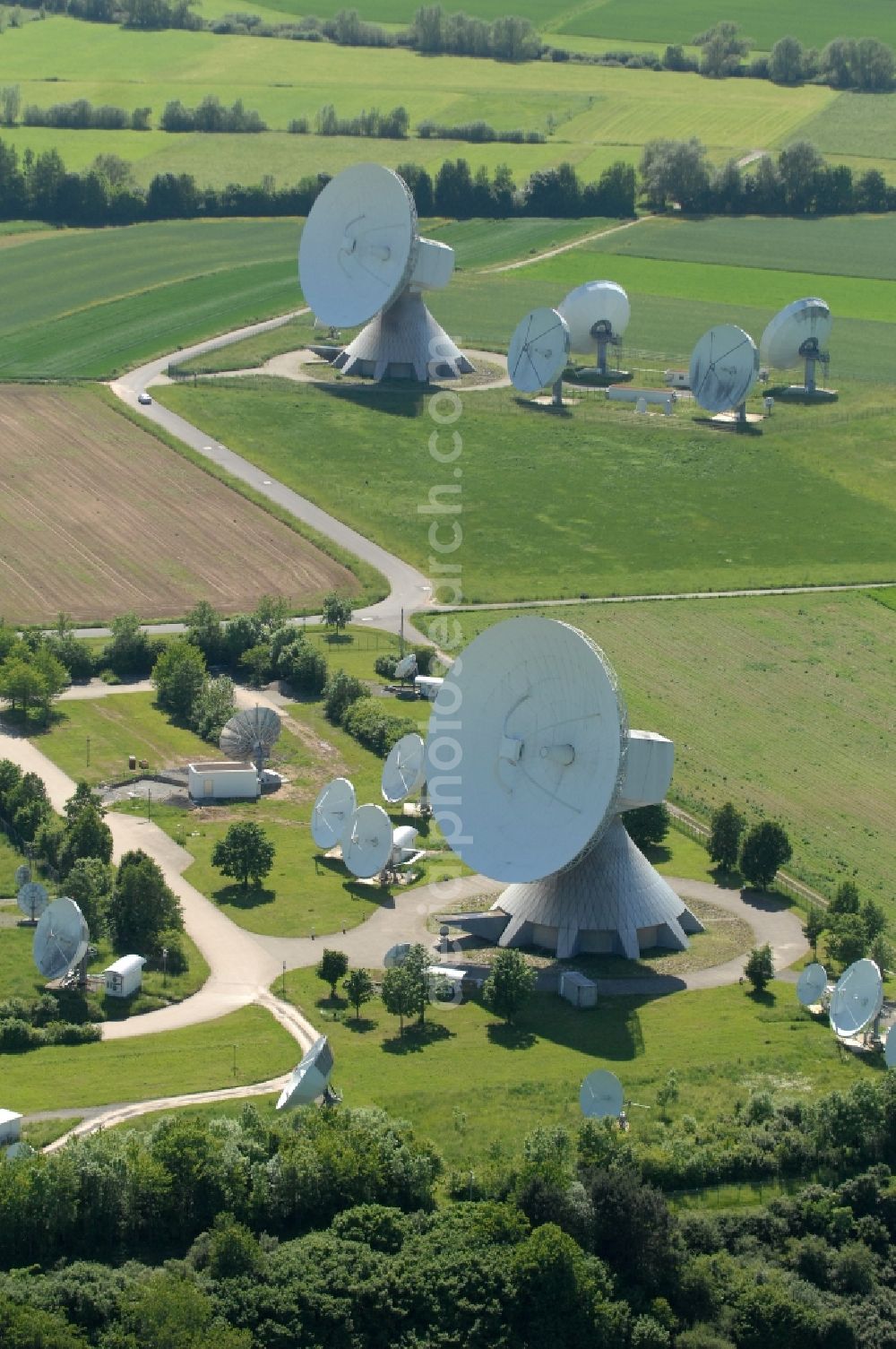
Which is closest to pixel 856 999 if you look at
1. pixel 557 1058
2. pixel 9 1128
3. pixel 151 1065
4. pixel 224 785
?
pixel 557 1058

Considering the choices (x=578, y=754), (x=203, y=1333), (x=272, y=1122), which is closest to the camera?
(x=203, y=1333)

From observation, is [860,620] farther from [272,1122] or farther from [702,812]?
[272,1122]

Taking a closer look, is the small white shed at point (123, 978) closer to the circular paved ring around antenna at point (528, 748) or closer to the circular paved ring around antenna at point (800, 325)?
the circular paved ring around antenna at point (528, 748)

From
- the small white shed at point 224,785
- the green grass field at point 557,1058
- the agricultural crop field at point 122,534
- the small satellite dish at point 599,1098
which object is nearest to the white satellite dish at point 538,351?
the agricultural crop field at point 122,534

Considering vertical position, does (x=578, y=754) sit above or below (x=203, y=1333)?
above

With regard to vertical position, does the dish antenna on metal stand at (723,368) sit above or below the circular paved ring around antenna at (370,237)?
below

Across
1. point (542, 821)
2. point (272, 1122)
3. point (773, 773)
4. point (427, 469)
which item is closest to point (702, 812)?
point (773, 773)

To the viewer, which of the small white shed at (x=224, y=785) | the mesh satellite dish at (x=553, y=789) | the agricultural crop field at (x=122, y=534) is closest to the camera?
the mesh satellite dish at (x=553, y=789)
